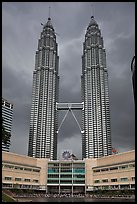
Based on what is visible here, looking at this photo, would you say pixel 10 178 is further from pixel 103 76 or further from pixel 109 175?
pixel 103 76

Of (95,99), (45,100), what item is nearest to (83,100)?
(95,99)

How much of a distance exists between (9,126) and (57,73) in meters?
53.8

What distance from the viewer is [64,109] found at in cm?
17362

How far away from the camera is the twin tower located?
503 ft

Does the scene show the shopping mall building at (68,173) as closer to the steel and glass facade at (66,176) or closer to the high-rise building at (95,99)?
the steel and glass facade at (66,176)

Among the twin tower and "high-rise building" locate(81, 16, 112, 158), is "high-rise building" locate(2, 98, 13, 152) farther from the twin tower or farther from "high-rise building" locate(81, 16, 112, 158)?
"high-rise building" locate(81, 16, 112, 158)

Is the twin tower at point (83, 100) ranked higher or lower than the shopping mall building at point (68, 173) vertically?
higher

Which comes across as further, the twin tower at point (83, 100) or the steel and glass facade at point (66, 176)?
the twin tower at point (83, 100)

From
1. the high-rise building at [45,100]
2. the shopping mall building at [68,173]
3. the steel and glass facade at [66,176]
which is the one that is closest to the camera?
the shopping mall building at [68,173]

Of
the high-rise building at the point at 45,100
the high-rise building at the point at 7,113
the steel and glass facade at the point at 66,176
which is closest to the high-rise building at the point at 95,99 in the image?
the high-rise building at the point at 45,100

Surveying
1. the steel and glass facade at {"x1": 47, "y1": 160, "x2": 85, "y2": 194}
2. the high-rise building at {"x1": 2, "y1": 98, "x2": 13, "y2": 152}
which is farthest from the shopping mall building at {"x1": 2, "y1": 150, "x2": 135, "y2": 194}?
the high-rise building at {"x1": 2, "y1": 98, "x2": 13, "y2": 152}

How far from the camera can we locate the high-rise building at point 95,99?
15150cm

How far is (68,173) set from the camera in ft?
366

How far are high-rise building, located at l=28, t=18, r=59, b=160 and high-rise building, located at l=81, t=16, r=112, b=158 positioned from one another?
2030cm
